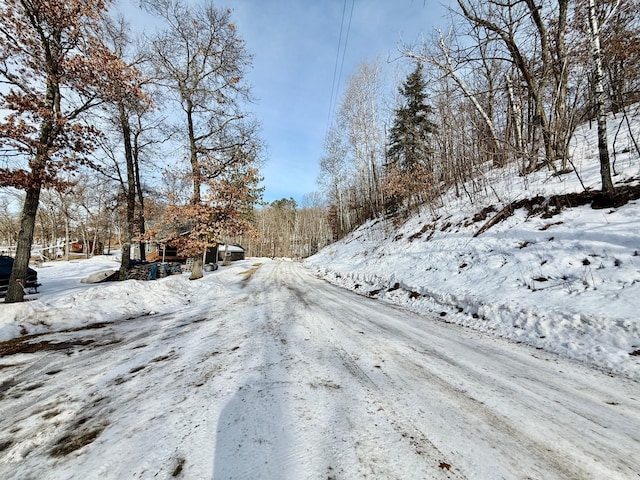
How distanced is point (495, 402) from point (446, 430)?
0.72 m

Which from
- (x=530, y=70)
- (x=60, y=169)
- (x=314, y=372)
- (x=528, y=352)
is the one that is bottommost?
(x=528, y=352)

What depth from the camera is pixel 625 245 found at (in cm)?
457

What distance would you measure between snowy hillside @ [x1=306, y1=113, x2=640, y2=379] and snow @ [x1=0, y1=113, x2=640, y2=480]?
0.04 meters

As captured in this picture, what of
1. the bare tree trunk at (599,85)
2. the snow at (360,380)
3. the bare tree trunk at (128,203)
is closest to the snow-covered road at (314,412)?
the snow at (360,380)

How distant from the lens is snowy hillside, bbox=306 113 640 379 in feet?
11.6

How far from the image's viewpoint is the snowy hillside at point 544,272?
352cm

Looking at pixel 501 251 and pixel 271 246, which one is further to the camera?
pixel 271 246

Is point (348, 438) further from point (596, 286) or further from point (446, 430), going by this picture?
point (596, 286)

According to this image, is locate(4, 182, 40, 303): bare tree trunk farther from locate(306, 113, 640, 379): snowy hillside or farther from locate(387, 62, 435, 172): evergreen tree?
locate(387, 62, 435, 172): evergreen tree

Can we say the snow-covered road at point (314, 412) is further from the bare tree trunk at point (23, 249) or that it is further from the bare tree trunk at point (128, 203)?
the bare tree trunk at point (128, 203)

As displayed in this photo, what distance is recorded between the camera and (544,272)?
509 cm

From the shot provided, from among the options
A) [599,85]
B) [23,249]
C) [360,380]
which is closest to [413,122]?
[599,85]

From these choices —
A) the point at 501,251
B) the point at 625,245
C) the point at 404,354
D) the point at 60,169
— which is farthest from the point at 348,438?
the point at 60,169

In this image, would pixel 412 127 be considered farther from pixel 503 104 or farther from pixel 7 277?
pixel 7 277
